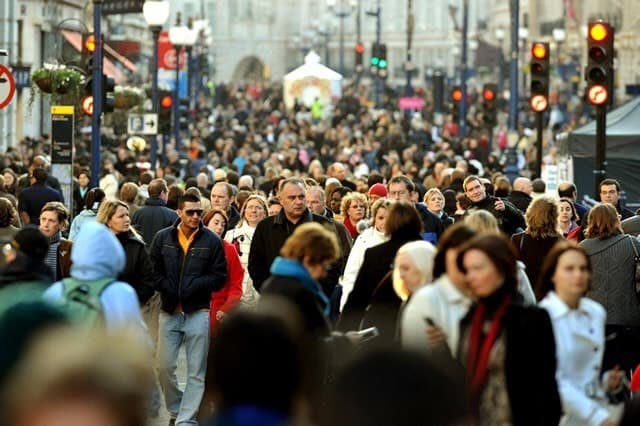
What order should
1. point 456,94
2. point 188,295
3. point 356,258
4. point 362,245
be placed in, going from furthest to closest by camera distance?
point 456,94 → point 188,295 → point 362,245 → point 356,258

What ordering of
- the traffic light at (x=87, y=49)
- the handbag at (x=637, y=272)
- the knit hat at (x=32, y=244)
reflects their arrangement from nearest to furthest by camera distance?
the knit hat at (x=32, y=244), the handbag at (x=637, y=272), the traffic light at (x=87, y=49)

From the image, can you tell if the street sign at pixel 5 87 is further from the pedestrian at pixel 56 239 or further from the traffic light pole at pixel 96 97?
the traffic light pole at pixel 96 97

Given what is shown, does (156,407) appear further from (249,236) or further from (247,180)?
(247,180)

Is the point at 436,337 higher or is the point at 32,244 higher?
the point at 32,244

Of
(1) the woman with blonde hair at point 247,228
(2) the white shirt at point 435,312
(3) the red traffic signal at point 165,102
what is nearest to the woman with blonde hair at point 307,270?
(2) the white shirt at point 435,312

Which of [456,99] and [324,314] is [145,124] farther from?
[324,314]

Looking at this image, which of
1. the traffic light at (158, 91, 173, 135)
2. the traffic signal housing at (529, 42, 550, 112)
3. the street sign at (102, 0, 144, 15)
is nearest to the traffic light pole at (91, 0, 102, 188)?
the street sign at (102, 0, 144, 15)

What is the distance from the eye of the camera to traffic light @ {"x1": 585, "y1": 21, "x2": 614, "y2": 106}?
21562mm

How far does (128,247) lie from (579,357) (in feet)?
17.1

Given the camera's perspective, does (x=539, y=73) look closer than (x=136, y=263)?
No

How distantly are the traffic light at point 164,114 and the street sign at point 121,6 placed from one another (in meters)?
4.28

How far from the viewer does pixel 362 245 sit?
12117 mm

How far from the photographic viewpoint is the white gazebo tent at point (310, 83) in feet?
166

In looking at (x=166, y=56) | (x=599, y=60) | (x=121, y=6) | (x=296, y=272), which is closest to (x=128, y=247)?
(x=296, y=272)
